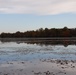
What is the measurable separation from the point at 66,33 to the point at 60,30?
15.1 feet

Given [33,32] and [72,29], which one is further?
[33,32]

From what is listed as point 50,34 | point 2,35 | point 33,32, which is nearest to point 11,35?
point 2,35

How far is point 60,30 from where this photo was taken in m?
147

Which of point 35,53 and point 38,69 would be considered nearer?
point 38,69

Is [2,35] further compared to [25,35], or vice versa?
[2,35]

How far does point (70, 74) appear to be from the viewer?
1325cm

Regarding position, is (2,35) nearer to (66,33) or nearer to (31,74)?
(66,33)

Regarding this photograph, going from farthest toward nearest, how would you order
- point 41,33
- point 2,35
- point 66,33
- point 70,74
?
1. point 2,35
2. point 41,33
3. point 66,33
4. point 70,74

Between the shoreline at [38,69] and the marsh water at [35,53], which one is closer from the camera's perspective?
the shoreline at [38,69]

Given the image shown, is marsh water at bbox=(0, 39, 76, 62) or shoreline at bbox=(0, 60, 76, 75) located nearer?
shoreline at bbox=(0, 60, 76, 75)

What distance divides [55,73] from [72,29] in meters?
135

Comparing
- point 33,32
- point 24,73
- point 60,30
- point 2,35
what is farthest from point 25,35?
point 24,73

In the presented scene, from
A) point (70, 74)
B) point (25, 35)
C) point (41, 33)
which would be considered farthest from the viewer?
point (25, 35)

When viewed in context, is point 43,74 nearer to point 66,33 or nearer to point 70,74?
point 70,74
